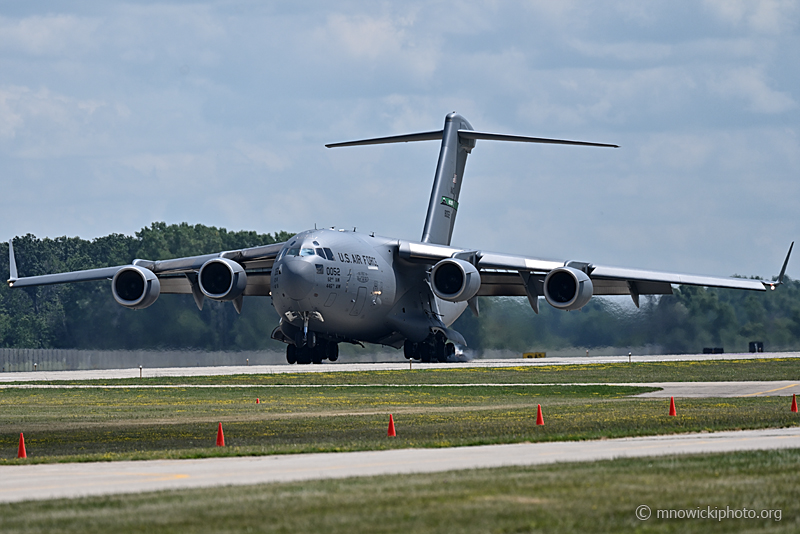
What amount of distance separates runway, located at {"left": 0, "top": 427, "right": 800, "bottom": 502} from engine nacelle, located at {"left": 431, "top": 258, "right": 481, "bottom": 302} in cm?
2678

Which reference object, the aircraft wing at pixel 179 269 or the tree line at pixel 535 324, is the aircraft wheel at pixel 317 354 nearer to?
the aircraft wing at pixel 179 269

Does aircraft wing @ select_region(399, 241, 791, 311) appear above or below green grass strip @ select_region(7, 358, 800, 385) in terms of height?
above

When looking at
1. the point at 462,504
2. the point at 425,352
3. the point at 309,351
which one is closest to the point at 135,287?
the point at 309,351

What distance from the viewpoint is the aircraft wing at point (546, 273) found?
45000 millimetres

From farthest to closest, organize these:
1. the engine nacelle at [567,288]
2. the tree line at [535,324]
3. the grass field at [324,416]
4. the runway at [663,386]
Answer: the tree line at [535,324] < the engine nacelle at [567,288] < the runway at [663,386] < the grass field at [324,416]

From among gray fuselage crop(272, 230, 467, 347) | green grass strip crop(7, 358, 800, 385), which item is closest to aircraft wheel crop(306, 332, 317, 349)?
gray fuselage crop(272, 230, 467, 347)

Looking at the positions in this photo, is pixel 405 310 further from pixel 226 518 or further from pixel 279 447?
pixel 226 518

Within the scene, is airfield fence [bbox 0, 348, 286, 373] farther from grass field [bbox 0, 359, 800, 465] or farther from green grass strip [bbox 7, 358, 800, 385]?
grass field [bbox 0, 359, 800, 465]

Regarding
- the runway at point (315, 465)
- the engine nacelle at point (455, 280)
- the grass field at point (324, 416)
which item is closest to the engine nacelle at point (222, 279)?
the engine nacelle at point (455, 280)

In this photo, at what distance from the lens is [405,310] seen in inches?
1917

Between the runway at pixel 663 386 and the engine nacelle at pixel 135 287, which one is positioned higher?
the engine nacelle at pixel 135 287

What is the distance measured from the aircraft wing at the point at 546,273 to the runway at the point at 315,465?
93.8 ft

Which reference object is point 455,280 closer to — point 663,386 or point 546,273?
point 546,273

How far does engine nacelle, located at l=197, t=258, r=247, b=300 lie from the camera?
4488 cm
